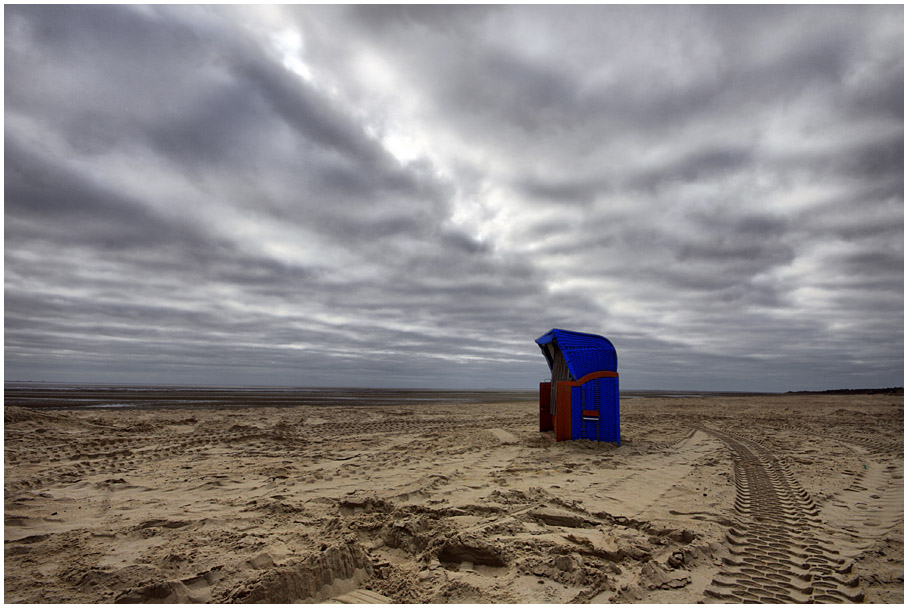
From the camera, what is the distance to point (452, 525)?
5145mm

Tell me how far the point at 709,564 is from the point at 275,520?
15.6 ft

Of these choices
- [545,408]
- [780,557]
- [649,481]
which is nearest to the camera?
[780,557]

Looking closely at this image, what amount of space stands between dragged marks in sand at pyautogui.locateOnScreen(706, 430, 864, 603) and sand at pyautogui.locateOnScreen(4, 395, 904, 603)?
0.02m

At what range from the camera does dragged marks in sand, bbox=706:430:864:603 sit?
3727 millimetres

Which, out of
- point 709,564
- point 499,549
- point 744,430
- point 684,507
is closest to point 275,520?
point 499,549

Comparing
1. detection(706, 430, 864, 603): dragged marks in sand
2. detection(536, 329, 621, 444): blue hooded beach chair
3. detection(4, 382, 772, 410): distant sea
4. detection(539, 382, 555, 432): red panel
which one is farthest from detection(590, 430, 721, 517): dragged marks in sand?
detection(4, 382, 772, 410): distant sea

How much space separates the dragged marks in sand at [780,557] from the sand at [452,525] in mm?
22

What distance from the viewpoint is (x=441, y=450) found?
1061cm

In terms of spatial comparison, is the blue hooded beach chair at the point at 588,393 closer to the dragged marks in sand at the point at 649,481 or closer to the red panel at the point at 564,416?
the red panel at the point at 564,416

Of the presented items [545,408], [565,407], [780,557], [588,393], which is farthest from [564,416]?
[780,557]

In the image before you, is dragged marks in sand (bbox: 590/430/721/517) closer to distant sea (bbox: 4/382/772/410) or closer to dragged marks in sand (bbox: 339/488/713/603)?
dragged marks in sand (bbox: 339/488/713/603)

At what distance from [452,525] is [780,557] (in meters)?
3.31

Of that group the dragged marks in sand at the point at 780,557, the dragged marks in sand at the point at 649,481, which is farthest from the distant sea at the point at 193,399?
the dragged marks in sand at the point at 780,557

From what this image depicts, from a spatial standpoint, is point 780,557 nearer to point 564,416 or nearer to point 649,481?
point 649,481
